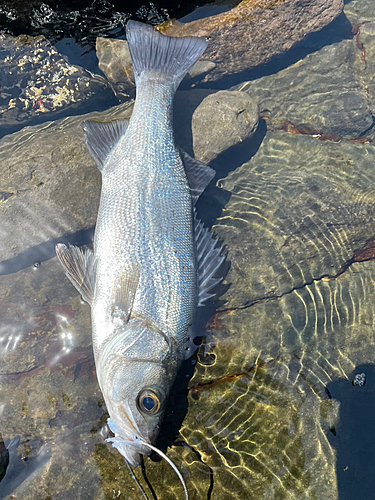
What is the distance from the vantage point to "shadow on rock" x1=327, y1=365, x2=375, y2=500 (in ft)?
8.89

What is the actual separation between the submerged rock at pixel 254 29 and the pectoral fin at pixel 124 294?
11.3ft

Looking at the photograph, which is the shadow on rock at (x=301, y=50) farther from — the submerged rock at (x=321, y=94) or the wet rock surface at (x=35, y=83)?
the wet rock surface at (x=35, y=83)

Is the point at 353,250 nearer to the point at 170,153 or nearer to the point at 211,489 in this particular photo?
the point at 170,153

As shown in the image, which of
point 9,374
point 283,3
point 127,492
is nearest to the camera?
point 127,492

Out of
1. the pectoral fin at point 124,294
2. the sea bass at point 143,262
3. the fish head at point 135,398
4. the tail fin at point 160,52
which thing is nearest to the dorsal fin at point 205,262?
the sea bass at point 143,262

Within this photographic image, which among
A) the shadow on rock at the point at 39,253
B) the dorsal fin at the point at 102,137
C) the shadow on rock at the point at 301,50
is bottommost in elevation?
the shadow on rock at the point at 39,253

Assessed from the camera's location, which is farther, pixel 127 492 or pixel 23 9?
pixel 23 9

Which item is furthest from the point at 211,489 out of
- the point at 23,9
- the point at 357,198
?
the point at 23,9

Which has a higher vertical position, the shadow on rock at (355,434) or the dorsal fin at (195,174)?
the dorsal fin at (195,174)

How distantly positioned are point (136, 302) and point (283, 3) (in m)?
4.90

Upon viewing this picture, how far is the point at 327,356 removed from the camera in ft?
10.6

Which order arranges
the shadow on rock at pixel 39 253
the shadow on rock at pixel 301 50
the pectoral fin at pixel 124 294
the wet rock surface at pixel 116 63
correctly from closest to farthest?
the pectoral fin at pixel 124 294 → the shadow on rock at pixel 39 253 → the wet rock surface at pixel 116 63 → the shadow on rock at pixel 301 50

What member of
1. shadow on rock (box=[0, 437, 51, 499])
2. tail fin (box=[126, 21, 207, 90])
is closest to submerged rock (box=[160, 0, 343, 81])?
tail fin (box=[126, 21, 207, 90])

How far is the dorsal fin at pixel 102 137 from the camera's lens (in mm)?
3602
